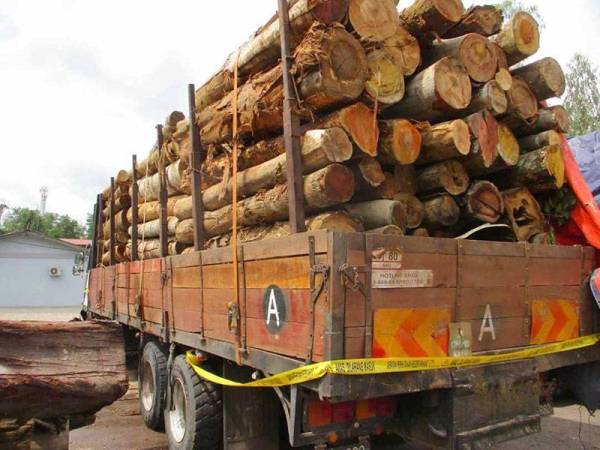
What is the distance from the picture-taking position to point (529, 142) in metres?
4.41

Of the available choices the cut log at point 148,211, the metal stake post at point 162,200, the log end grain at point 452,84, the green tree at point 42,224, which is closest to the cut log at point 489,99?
the log end grain at point 452,84

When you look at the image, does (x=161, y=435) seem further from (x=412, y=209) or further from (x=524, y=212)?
(x=524, y=212)

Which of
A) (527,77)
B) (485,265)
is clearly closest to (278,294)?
(485,265)

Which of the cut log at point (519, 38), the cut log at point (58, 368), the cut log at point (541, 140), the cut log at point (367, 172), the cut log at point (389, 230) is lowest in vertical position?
the cut log at point (58, 368)

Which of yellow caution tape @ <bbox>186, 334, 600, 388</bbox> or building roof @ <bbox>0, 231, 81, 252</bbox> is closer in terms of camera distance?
yellow caution tape @ <bbox>186, 334, 600, 388</bbox>

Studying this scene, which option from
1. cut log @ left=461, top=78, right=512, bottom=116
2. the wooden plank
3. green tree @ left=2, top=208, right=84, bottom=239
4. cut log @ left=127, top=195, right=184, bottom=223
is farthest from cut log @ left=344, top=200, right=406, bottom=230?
green tree @ left=2, top=208, right=84, bottom=239

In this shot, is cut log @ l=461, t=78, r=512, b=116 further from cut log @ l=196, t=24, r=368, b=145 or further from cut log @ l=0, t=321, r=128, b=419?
cut log @ l=0, t=321, r=128, b=419

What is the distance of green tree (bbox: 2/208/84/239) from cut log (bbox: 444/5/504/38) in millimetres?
58456

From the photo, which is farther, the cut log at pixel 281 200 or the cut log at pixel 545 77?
the cut log at pixel 545 77

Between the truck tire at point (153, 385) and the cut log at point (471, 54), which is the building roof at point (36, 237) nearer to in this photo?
the truck tire at point (153, 385)

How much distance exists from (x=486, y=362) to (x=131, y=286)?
4422mm

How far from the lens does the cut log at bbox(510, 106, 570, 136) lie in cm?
442

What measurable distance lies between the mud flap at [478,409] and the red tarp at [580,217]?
4.54 feet

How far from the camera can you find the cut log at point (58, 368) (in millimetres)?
3211
